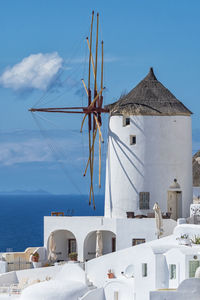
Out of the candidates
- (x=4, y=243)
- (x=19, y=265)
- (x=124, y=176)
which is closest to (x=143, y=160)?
(x=124, y=176)

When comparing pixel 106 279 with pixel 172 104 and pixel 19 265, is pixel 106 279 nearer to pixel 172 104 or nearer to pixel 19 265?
pixel 19 265

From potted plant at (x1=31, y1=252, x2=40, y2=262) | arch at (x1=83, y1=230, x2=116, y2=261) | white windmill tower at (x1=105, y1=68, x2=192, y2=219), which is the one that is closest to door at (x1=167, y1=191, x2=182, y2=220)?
white windmill tower at (x1=105, y1=68, x2=192, y2=219)

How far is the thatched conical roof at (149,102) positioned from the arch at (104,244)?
6.34m

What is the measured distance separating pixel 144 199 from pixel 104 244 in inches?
125

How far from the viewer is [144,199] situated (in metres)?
53.5

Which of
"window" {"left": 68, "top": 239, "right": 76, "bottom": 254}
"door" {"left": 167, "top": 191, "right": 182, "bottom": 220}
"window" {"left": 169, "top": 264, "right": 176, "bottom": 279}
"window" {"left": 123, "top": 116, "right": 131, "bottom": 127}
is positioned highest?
"window" {"left": 123, "top": 116, "right": 131, "bottom": 127}

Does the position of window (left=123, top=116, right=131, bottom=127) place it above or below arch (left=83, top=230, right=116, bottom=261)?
above

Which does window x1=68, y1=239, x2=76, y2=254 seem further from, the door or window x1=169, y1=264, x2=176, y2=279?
window x1=169, y1=264, x2=176, y2=279

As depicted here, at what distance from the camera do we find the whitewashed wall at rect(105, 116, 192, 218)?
175 feet

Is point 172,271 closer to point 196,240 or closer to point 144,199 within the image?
point 196,240

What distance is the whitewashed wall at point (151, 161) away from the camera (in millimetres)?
53469

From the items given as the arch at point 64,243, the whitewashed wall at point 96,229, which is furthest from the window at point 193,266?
the arch at point 64,243

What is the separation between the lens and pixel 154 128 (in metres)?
53.6

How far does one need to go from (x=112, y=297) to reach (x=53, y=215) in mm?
9586
